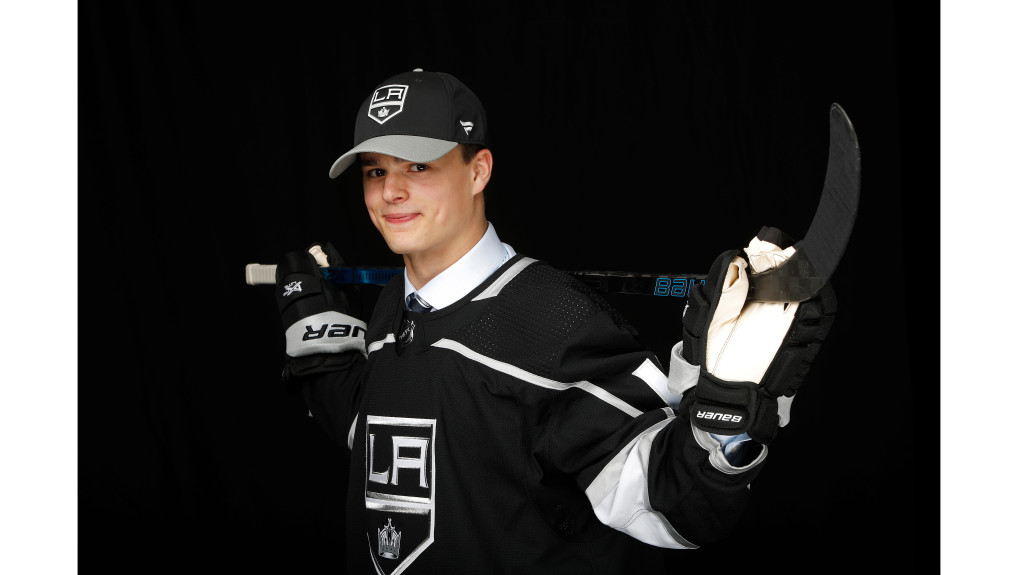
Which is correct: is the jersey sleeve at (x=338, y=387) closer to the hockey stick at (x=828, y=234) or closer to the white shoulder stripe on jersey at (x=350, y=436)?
the white shoulder stripe on jersey at (x=350, y=436)

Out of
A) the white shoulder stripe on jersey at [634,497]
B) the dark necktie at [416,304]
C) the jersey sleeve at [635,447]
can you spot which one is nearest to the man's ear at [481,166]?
the dark necktie at [416,304]

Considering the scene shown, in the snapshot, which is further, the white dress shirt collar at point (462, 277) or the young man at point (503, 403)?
the white dress shirt collar at point (462, 277)

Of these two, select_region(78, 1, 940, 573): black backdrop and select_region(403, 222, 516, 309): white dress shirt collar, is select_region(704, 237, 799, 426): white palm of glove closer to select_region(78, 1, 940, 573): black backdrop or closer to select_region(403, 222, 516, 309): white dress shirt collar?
select_region(403, 222, 516, 309): white dress shirt collar

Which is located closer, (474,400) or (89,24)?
(474,400)

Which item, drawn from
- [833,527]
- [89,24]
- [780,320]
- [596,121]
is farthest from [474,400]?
[89,24]

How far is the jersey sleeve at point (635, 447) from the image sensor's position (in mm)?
1390

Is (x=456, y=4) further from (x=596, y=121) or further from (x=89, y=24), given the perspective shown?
(x=89, y=24)

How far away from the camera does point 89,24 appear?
2.88 m

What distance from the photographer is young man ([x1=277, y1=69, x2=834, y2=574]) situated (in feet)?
4.57

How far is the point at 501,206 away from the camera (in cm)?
271

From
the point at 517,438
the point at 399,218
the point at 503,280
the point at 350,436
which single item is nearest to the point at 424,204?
the point at 399,218

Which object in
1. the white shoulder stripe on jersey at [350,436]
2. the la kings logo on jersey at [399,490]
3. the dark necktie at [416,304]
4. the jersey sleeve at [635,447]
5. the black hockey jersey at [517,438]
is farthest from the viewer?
the white shoulder stripe on jersey at [350,436]

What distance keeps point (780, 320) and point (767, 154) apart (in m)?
1.32

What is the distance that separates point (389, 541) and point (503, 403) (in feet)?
1.03
